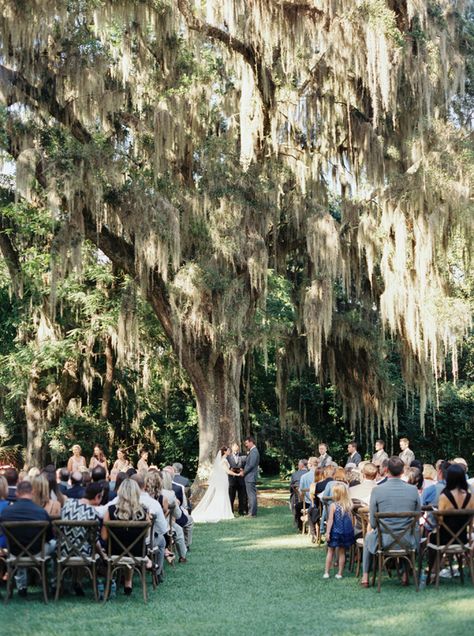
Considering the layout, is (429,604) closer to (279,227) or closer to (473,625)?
(473,625)

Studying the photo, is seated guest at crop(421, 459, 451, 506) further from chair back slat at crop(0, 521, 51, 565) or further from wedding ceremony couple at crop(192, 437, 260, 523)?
wedding ceremony couple at crop(192, 437, 260, 523)

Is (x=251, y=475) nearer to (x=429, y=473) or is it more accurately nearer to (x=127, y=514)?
(x=429, y=473)

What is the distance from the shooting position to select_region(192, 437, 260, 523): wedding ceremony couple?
16484 millimetres

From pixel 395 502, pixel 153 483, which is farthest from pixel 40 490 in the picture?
pixel 395 502

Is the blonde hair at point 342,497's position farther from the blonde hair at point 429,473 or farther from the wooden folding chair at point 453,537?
the blonde hair at point 429,473

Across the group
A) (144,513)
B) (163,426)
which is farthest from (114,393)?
(144,513)

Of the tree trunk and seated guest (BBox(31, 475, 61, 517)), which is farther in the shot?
the tree trunk

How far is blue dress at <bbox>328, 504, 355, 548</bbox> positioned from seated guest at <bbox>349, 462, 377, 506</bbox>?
61 centimetres

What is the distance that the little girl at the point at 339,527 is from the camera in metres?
9.32

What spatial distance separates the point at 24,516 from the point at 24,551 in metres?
0.30

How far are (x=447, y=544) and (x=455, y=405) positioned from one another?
57.3ft

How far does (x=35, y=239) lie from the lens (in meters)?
18.9

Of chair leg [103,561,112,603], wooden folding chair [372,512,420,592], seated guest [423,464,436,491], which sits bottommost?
chair leg [103,561,112,603]

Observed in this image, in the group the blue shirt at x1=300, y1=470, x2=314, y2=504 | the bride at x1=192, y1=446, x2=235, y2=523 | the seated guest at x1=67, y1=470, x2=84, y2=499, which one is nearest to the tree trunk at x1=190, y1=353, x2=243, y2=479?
the bride at x1=192, y1=446, x2=235, y2=523
